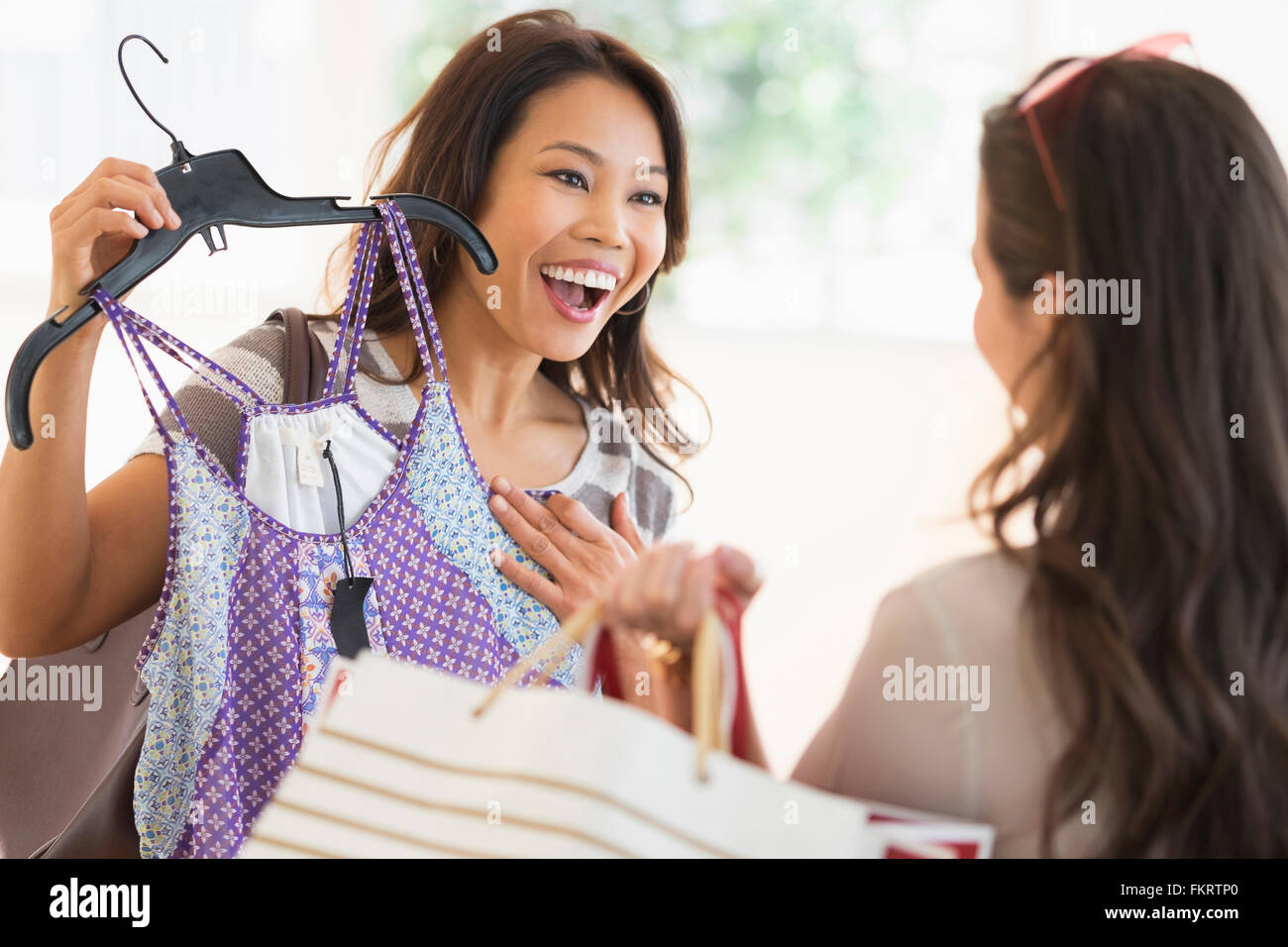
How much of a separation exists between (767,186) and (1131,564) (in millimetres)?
3240

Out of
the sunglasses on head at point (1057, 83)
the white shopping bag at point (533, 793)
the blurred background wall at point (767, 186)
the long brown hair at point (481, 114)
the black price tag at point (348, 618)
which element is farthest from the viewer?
the blurred background wall at point (767, 186)

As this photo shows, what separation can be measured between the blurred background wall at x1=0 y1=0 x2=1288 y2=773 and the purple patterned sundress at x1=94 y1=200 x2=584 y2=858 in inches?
87.1

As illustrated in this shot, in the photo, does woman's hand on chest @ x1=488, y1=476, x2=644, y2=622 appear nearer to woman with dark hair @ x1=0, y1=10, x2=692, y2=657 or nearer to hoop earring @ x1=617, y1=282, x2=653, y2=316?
woman with dark hair @ x1=0, y1=10, x2=692, y2=657

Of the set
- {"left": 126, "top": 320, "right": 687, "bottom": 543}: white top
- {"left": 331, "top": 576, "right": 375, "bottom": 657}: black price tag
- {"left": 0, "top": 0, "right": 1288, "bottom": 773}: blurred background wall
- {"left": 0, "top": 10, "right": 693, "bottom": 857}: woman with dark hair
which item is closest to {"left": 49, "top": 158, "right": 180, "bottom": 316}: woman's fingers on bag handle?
{"left": 0, "top": 10, "right": 693, "bottom": 857}: woman with dark hair

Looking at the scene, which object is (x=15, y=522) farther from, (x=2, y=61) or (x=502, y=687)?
(x=2, y=61)

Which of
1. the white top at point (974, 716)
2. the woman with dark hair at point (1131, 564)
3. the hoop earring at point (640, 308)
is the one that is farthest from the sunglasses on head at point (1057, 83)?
the hoop earring at point (640, 308)

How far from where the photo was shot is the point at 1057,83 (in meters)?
0.75

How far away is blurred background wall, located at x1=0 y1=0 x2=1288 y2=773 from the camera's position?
3.34 m

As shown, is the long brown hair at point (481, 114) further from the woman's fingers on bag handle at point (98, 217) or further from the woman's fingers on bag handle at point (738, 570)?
the woman's fingers on bag handle at point (738, 570)

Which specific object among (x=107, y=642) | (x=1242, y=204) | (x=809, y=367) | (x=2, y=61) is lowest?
(x=107, y=642)

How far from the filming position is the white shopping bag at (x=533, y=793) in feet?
2.10
